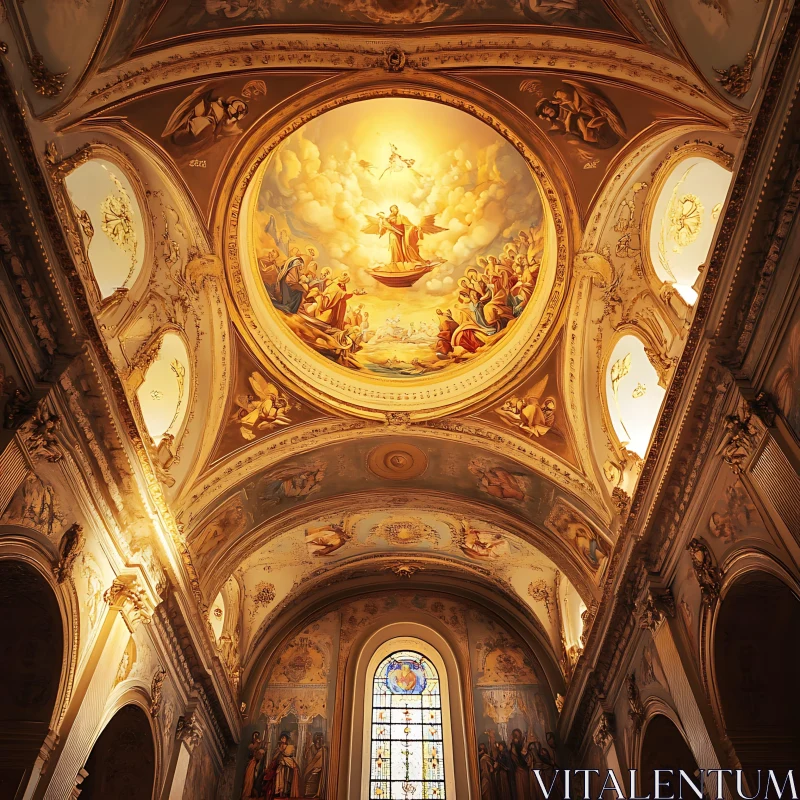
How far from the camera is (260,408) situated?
50.6ft

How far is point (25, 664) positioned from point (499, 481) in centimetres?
1021

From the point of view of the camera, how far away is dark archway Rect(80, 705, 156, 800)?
12.4 meters

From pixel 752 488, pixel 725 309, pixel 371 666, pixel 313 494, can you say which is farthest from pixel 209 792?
pixel 725 309

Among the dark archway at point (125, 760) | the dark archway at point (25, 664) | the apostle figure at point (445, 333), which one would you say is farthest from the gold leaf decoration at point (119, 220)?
the dark archway at point (125, 760)

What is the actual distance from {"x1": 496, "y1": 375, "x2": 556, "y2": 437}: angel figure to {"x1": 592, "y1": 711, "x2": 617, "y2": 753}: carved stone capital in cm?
583

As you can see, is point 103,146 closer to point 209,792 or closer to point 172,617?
point 172,617

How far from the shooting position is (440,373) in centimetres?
1650

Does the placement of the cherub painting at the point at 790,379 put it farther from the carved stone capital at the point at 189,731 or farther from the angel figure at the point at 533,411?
the carved stone capital at the point at 189,731

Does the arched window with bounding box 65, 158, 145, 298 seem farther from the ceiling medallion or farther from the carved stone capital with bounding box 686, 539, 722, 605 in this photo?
the carved stone capital with bounding box 686, 539, 722, 605

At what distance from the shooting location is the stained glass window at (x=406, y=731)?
17234 mm

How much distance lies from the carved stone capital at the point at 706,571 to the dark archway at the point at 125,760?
9400mm

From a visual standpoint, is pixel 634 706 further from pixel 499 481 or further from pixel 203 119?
pixel 203 119

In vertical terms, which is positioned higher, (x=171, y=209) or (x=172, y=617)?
(x=171, y=209)

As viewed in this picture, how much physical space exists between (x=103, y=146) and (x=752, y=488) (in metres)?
10.2
